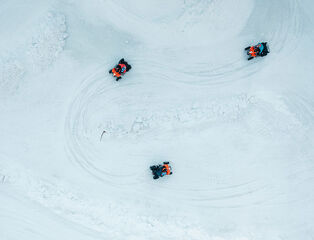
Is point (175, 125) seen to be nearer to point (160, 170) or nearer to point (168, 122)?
point (168, 122)

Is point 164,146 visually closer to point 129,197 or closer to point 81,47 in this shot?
point 129,197

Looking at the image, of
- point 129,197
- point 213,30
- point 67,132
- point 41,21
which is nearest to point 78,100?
point 67,132

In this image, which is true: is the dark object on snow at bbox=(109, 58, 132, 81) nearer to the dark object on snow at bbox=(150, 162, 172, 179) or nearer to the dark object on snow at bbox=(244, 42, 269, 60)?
the dark object on snow at bbox=(150, 162, 172, 179)

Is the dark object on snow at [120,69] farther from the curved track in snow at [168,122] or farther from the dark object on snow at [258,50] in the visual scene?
A: the dark object on snow at [258,50]

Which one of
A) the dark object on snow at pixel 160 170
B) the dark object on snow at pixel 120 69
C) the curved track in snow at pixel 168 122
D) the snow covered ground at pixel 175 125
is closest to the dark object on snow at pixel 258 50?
the snow covered ground at pixel 175 125

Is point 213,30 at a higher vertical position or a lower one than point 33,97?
higher
